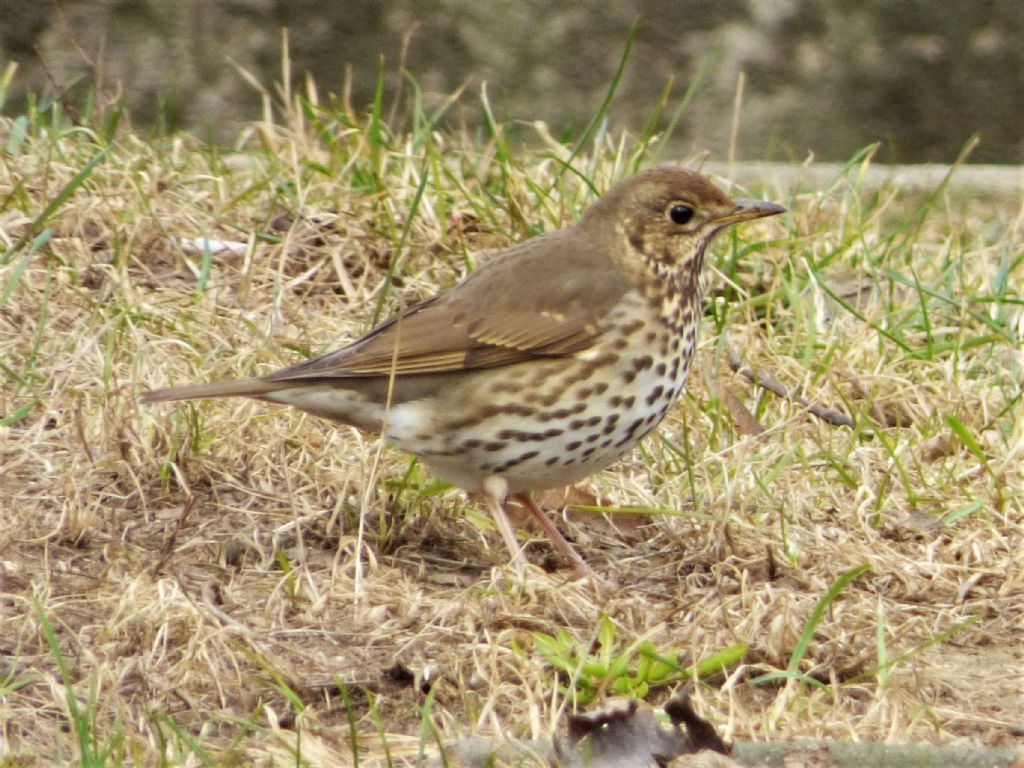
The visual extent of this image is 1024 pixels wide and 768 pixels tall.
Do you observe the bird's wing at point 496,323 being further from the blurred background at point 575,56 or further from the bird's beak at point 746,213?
the blurred background at point 575,56

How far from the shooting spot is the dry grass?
3211 millimetres

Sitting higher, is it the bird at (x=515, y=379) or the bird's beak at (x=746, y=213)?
the bird's beak at (x=746, y=213)

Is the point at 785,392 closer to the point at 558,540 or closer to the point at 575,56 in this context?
the point at 558,540

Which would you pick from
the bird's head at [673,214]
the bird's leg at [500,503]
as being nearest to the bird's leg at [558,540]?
the bird's leg at [500,503]

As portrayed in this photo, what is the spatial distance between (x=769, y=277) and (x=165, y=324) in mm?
1770

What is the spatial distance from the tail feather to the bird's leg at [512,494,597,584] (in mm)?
695

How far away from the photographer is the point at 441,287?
16.6 ft

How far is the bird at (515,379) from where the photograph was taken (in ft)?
12.6

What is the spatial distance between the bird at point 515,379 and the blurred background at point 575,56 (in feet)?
7.68

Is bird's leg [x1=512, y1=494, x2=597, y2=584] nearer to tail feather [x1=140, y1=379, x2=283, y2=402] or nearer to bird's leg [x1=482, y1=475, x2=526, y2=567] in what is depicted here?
bird's leg [x1=482, y1=475, x2=526, y2=567]

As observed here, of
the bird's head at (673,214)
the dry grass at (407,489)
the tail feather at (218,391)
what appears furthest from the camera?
the bird's head at (673,214)

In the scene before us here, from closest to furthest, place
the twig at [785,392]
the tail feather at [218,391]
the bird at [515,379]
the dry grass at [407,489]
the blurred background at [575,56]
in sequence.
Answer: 1. the dry grass at [407,489]
2. the tail feather at [218,391]
3. the bird at [515,379]
4. the twig at [785,392]
5. the blurred background at [575,56]

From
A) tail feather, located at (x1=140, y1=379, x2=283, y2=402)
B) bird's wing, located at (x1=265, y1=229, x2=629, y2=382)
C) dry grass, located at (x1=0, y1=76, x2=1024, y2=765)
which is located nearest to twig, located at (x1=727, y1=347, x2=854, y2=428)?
dry grass, located at (x1=0, y1=76, x2=1024, y2=765)

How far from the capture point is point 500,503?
3.94 metres
